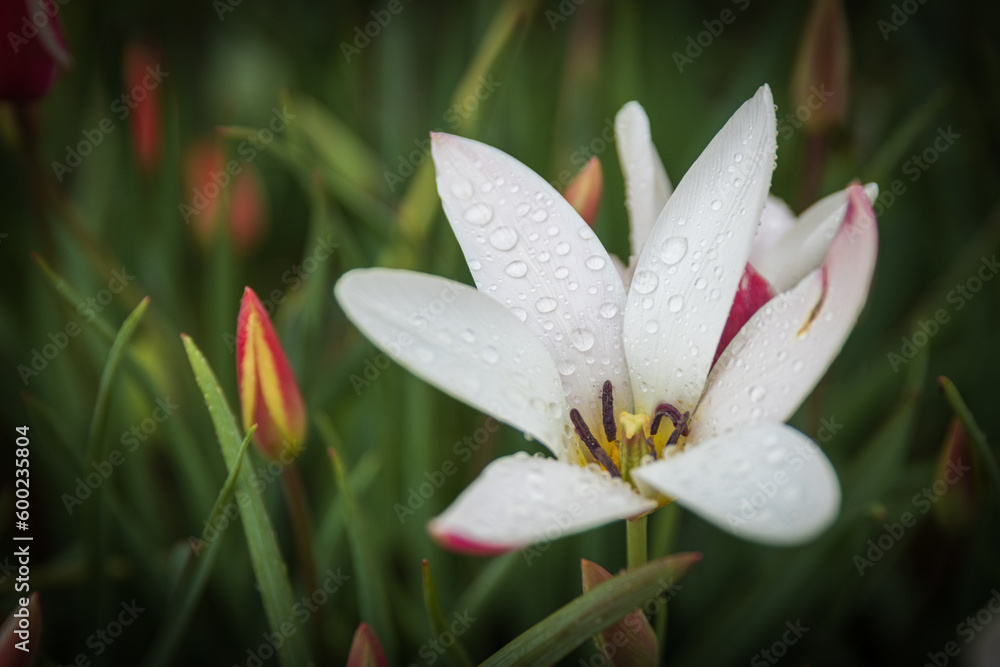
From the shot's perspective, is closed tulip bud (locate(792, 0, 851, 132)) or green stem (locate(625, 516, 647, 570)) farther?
closed tulip bud (locate(792, 0, 851, 132))

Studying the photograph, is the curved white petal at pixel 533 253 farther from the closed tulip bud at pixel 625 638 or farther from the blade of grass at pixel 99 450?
the blade of grass at pixel 99 450

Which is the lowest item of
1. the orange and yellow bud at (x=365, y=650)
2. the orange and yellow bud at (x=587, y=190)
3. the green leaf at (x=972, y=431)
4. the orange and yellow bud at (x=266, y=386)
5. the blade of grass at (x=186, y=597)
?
the blade of grass at (x=186, y=597)

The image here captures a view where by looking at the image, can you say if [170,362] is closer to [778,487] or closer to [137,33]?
[137,33]

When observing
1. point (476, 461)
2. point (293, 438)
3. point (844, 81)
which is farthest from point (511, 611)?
point (844, 81)

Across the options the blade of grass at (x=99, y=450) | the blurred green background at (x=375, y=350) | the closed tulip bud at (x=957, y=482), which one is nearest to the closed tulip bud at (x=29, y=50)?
the blurred green background at (x=375, y=350)

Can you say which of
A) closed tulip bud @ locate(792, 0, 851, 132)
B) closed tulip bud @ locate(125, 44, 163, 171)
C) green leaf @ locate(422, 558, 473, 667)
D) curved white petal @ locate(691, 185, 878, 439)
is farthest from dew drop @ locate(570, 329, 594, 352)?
closed tulip bud @ locate(125, 44, 163, 171)

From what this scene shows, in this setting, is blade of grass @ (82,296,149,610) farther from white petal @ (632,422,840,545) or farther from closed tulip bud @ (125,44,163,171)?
closed tulip bud @ (125,44,163,171)
